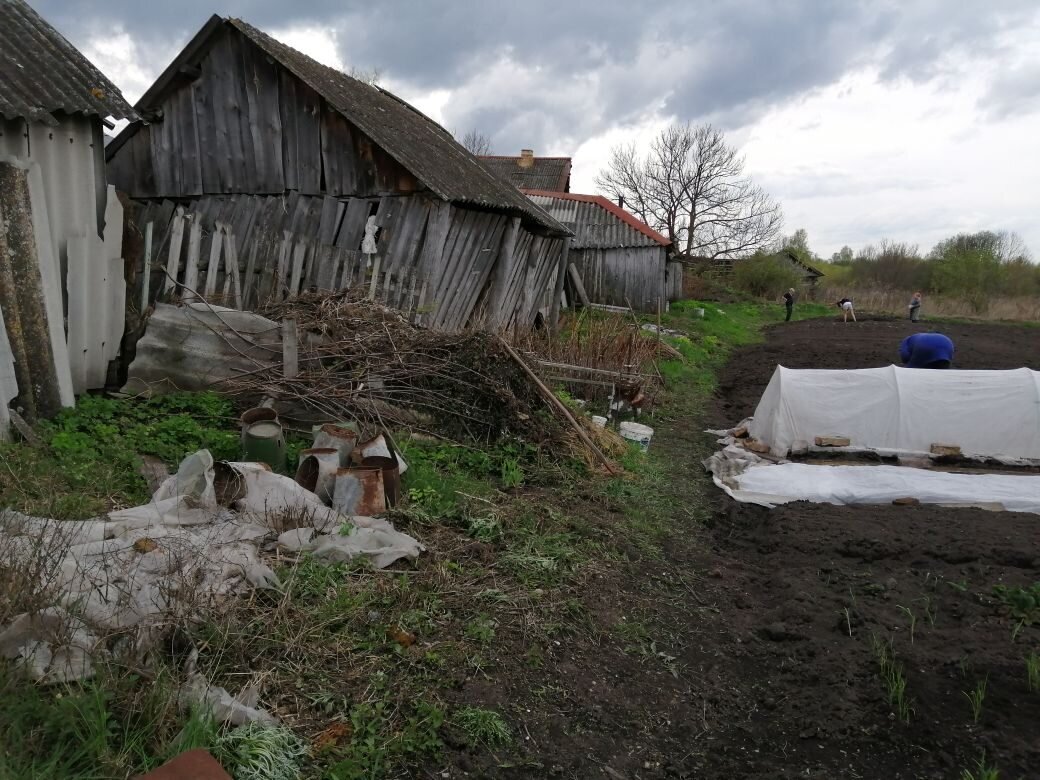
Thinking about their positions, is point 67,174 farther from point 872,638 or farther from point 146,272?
point 872,638

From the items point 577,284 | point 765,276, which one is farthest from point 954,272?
point 577,284

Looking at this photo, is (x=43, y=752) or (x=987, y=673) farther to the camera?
(x=987, y=673)

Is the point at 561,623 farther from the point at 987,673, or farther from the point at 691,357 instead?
the point at 691,357

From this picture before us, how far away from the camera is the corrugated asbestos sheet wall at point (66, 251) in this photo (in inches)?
212

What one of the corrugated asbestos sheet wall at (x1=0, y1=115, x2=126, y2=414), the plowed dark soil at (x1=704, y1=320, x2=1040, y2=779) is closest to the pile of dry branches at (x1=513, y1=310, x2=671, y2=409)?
the plowed dark soil at (x1=704, y1=320, x2=1040, y2=779)

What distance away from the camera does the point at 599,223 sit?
2439 cm

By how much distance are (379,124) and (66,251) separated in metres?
5.17

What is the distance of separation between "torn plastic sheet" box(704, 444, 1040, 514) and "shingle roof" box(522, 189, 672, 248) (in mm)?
16946

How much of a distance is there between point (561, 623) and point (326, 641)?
132 cm

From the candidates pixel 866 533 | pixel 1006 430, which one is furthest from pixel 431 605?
pixel 1006 430

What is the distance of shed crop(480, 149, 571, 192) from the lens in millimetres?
31672

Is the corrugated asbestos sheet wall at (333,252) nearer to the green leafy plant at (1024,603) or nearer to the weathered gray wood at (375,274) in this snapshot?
the weathered gray wood at (375,274)

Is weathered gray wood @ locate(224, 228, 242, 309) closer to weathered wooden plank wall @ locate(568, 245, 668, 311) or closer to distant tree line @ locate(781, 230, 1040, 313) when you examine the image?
weathered wooden plank wall @ locate(568, 245, 668, 311)

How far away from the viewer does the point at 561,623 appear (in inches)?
158
